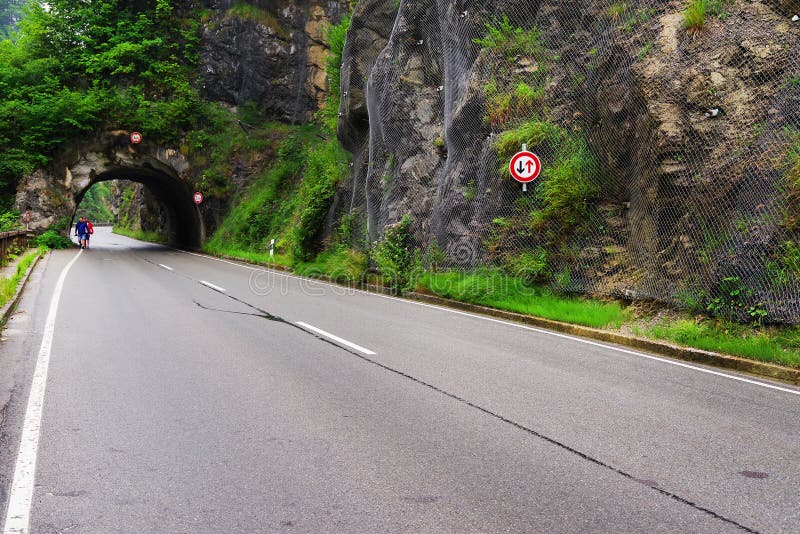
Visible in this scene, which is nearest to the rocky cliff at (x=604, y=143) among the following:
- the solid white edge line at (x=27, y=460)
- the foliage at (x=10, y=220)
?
the solid white edge line at (x=27, y=460)

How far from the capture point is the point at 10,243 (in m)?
22.6

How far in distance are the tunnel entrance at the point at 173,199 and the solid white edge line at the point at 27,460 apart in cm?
3229

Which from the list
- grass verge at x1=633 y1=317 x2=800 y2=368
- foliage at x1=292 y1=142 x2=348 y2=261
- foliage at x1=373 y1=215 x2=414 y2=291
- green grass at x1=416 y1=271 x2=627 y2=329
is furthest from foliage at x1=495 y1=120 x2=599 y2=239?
foliage at x1=292 y1=142 x2=348 y2=261

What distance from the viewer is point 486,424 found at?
501cm

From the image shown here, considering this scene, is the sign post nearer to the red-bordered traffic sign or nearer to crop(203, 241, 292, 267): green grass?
the red-bordered traffic sign

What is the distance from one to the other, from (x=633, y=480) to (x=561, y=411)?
1.53 metres

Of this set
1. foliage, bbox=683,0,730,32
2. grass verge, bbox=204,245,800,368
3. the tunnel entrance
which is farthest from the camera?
the tunnel entrance

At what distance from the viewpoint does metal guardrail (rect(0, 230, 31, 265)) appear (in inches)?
715

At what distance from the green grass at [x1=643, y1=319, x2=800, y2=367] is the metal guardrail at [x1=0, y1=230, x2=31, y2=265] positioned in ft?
57.7

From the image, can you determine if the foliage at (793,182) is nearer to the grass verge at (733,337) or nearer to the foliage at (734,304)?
the foliage at (734,304)

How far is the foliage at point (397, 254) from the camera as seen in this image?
16.5 meters

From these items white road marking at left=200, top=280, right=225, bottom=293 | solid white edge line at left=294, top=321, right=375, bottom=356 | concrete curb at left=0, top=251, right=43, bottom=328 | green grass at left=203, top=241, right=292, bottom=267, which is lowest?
concrete curb at left=0, top=251, right=43, bottom=328

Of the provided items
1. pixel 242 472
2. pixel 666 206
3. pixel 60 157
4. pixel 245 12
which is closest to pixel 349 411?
pixel 242 472

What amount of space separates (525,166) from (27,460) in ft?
35.9
